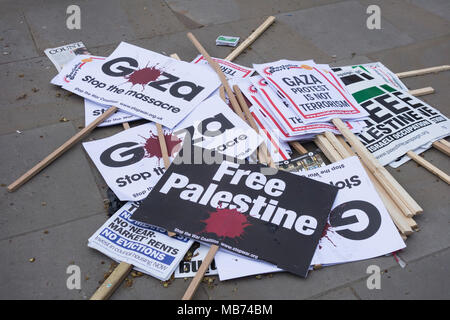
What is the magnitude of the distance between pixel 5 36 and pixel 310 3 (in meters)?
3.41

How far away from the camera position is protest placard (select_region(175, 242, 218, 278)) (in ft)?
8.15

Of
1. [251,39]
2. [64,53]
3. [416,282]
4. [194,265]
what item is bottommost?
→ [416,282]

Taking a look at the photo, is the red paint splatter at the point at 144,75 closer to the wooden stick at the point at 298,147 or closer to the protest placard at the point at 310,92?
the protest placard at the point at 310,92

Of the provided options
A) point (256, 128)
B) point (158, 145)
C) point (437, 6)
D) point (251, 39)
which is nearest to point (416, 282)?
point (256, 128)

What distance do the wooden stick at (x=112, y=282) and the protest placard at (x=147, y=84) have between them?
1.20m

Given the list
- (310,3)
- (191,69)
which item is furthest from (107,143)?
(310,3)

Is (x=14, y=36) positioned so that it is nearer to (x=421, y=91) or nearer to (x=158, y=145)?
(x=158, y=145)

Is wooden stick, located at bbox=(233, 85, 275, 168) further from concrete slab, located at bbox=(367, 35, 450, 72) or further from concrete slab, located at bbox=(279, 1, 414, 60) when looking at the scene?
concrete slab, located at bbox=(367, 35, 450, 72)

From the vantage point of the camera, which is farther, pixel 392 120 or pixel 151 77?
pixel 151 77

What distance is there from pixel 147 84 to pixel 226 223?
156cm

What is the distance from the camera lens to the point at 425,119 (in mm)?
3438

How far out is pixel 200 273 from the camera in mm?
2414

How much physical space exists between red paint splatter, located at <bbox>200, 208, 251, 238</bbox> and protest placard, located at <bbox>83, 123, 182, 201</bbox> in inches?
19.1
